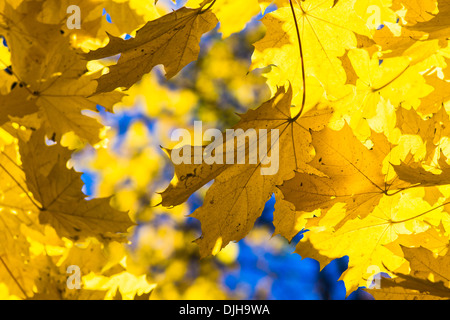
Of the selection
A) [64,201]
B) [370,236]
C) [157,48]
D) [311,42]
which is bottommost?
[370,236]

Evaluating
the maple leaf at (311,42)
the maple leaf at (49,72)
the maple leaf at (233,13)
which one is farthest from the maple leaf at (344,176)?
the maple leaf at (49,72)

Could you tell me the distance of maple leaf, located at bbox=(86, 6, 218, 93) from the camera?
0.81 metres

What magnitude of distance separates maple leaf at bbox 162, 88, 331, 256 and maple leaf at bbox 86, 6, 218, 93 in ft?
0.63

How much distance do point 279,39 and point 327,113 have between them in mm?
254

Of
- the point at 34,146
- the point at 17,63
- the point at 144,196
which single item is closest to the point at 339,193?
the point at 34,146

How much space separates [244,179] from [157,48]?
0.31m

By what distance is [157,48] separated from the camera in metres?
0.88

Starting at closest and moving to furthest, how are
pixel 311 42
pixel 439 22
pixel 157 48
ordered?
pixel 439 22 < pixel 157 48 < pixel 311 42

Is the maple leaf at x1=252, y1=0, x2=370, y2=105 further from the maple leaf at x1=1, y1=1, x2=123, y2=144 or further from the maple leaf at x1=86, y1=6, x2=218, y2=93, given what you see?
the maple leaf at x1=1, y1=1, x2=123, y2=144

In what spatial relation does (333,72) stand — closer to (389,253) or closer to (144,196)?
(389,253)

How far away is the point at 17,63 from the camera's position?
1.15 m

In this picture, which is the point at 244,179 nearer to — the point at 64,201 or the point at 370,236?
the point at 370,236

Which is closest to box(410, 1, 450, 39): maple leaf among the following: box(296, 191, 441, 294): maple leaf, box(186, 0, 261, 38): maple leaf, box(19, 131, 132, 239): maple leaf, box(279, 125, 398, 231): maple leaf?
box(279, 125, 398, 231): maple leaf

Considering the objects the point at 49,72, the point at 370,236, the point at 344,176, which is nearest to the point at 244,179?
the point at 344,176
